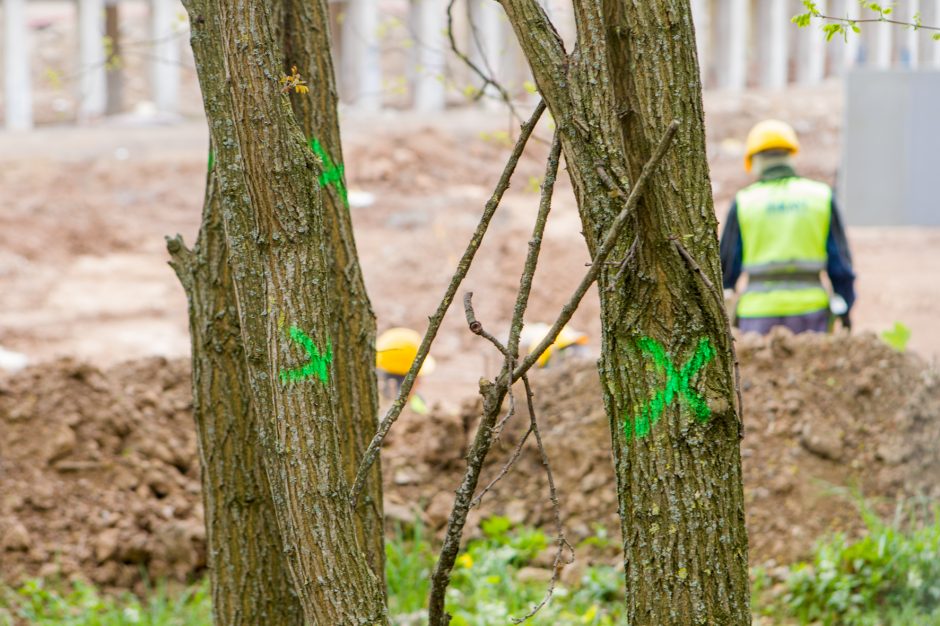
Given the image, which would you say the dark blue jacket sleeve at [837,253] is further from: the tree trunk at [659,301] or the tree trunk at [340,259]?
the tree trunk at [659,301]

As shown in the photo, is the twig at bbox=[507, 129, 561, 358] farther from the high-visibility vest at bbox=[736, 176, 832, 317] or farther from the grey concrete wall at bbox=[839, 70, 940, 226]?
the grey concrete wall at bbox=[839, 70, 940, 226]

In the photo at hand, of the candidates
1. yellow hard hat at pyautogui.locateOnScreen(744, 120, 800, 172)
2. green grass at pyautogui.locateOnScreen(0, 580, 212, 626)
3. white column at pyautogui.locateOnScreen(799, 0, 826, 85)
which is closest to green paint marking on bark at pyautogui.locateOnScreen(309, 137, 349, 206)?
green grass at pyautogui.locateOnScreen(0, 580, 212, 626)

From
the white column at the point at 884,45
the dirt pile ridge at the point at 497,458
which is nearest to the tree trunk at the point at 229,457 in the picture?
the dirt pile ridge at the point at 497,458

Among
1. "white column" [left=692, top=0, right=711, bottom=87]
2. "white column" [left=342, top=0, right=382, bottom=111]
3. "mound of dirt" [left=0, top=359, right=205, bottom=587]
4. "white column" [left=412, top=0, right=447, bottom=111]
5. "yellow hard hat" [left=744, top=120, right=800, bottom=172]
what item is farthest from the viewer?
"white column" [left=692, top=0, right=711, bottom=87]

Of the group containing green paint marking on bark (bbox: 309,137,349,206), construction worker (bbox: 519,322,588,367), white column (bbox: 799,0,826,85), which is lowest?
construction worker (bbox: 519,322,588,367)

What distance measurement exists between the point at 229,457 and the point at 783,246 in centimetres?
447

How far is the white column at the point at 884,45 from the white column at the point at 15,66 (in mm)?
21272

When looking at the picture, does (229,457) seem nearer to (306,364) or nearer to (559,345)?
(306,364)

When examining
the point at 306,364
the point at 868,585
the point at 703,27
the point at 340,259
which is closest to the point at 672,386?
the point at 306,364

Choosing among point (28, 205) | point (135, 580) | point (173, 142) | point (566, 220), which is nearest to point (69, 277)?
point (28, 205)

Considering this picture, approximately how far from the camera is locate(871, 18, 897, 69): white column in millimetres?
30000

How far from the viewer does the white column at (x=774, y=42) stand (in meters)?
27.4

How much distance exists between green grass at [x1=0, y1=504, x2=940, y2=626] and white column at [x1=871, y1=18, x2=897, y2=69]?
27.1m

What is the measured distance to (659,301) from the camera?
2486mm
